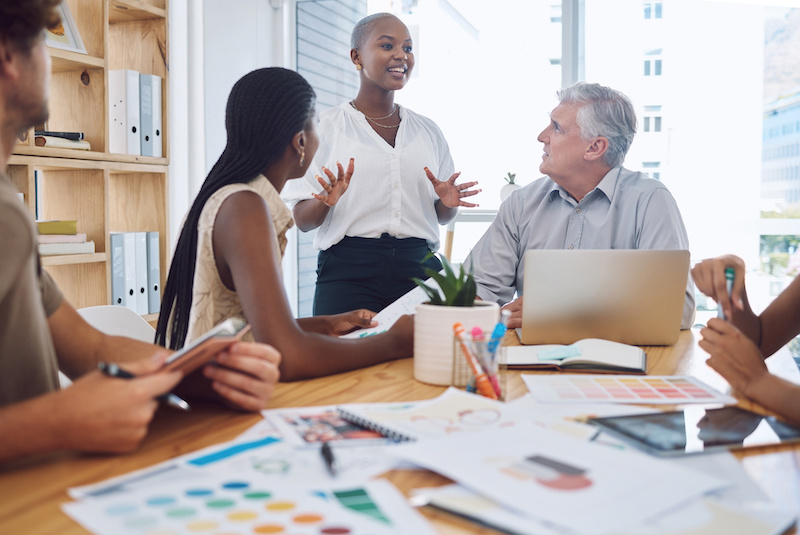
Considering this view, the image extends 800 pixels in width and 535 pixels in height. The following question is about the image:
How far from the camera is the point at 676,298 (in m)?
Answer: 1.52

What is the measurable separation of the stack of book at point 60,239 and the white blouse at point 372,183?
0.77m

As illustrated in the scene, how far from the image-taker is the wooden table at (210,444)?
670 millimetres

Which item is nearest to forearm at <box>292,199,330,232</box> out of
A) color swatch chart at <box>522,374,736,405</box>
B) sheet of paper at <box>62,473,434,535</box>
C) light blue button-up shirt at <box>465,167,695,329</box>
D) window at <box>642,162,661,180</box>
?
light blue button-up shirt at <box>465,167,695,329</box>

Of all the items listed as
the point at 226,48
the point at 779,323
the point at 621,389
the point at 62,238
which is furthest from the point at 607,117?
the point at 226,48

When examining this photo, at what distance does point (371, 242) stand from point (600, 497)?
1.89 metres

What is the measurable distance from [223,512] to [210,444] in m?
0.22

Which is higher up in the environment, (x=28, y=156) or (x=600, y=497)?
(x=28, y=156)

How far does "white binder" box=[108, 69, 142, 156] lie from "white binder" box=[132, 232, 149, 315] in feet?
1.18

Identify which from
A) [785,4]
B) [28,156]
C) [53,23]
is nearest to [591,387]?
[53,23]

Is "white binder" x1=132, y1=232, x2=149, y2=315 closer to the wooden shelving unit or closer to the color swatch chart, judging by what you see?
the wooden shelving unit

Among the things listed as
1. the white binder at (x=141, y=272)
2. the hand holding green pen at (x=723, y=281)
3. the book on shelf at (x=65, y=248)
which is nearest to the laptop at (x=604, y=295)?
the hand holding green pen at (x=723, y=281)

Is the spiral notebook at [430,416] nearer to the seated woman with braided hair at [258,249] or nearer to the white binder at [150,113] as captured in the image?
the seated woman with braided hair at [258,249]

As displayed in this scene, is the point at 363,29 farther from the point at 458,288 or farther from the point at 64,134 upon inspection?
the point at 458,288

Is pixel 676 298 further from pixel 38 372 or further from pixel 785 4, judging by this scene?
pixel 785 4
